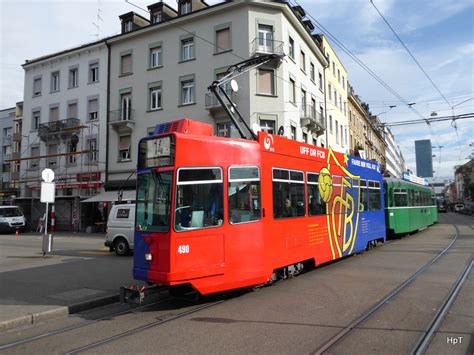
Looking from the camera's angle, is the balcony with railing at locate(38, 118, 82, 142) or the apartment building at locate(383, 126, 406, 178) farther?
the apartment building at locate(383, 126, 406, 178)

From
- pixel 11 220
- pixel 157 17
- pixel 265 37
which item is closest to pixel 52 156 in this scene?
pixel 11 220

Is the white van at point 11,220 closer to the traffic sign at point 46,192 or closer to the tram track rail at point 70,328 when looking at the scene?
the traffic sign at point 46,192

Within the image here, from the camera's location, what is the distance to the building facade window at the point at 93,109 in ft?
99.9

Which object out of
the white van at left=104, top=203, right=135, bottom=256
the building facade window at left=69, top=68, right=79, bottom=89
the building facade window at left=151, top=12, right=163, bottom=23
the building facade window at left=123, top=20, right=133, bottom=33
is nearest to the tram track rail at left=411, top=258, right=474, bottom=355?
the white van at left=104, top=203, right=135, bottom=256

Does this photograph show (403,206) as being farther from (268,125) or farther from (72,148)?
(72,148)

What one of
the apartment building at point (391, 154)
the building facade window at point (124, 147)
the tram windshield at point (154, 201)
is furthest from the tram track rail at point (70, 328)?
the apartment building at point (391, 154)

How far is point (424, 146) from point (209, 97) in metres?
32.9

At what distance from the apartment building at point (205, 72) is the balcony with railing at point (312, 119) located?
0.24ft

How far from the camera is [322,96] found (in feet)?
109

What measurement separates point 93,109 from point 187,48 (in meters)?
9.38

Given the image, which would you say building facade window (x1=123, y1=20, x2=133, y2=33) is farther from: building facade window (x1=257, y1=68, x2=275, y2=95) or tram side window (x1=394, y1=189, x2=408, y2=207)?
tram side window (x1=394, y1=189, x2=408, y2=207)

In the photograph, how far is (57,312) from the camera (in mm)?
6555

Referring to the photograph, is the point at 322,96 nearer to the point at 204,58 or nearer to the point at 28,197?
the point at 204,58

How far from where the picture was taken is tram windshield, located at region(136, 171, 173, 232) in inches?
258
